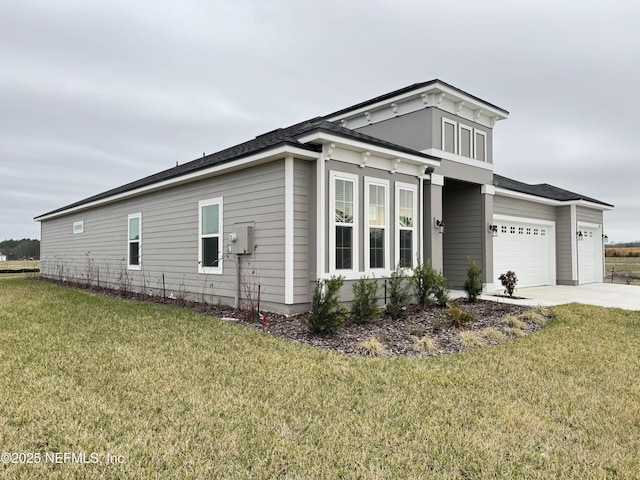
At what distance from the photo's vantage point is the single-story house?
761 centimetres

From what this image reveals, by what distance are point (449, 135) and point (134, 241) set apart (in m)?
9.58

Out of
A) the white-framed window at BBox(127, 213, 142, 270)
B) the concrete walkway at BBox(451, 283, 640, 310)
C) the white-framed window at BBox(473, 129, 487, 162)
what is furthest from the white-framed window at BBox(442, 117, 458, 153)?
the white-framed window at BBox(127, 213, 142, 270)

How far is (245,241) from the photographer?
808 centimetres

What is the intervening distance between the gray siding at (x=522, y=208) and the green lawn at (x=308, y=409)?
7.73 meters

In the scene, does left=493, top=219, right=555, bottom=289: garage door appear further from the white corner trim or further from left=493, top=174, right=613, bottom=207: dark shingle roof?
the white corner trim

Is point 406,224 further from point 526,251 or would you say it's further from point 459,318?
point 526,251

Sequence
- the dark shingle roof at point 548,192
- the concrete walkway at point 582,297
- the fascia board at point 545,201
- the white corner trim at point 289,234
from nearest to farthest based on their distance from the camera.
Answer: the white corner trim at point 289,234 → the concrete walkway at point 582,297 → the fascia board at point 545,201 → the dark shingle roof at point 548,192

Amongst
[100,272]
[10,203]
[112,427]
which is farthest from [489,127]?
[10,203]

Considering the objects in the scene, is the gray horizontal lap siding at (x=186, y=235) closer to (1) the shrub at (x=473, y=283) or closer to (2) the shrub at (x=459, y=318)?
(2) the shrub at (x=459, y=318)

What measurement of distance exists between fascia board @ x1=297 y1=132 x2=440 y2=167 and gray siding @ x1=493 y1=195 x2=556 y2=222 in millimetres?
4846

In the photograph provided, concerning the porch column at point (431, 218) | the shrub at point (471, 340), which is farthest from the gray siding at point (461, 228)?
the shrub at point (471, 340)

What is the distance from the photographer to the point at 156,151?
23.2 metres

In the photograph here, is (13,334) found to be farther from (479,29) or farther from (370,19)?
(479,29)

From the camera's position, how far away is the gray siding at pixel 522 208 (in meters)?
13.1
